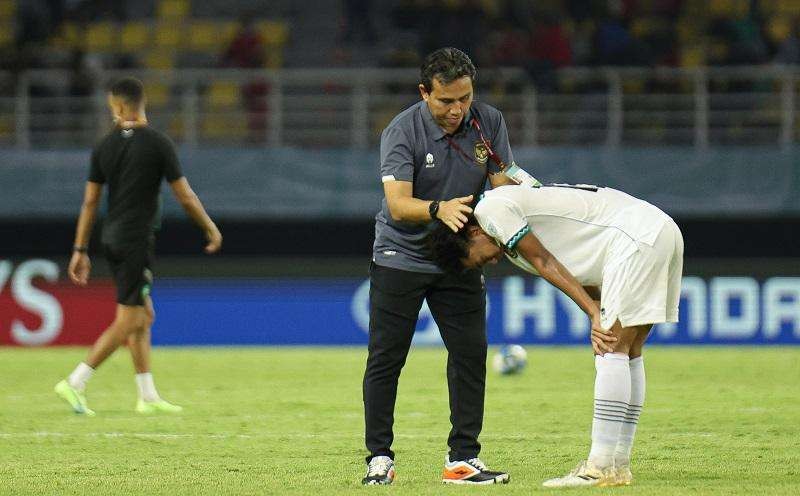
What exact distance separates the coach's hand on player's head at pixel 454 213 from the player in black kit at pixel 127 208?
3597mm

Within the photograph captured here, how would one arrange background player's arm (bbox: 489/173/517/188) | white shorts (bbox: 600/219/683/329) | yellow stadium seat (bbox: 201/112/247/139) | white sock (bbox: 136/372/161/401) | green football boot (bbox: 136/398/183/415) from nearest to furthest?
white shorts (bbox: 600/219/683/329)
background player's arm (bbox: 489/173/517/188)
green football boot (bbox: 136/398/183/415)
white sock (bbox: 136/372/161/401)
yellow stadium seat (bbox: 201/112/247/139)

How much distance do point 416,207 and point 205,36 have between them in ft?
42.9

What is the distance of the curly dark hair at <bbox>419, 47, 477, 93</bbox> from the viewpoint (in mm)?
5941

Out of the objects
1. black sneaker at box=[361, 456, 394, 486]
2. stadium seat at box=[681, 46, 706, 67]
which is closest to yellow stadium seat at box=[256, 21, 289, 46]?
stadium seat at box=[681, 46, 706, 67]

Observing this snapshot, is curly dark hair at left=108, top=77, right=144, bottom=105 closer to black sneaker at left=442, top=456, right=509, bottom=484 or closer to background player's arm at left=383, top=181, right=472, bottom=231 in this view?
background player's arm at left=383, top=181, right=472, bottom=231

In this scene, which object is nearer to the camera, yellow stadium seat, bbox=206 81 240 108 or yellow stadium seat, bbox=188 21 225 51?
yellow stadium seat, bbox=206 81 240 108

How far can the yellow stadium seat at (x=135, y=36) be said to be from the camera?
18422 millimetres

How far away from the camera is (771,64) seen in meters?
16.9

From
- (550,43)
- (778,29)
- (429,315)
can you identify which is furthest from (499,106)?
(778,29)

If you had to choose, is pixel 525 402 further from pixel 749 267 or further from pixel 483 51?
pixel 483 51

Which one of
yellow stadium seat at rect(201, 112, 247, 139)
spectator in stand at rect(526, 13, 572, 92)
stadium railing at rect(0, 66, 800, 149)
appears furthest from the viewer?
spectator in stand at rect(526, 13, 572, 92)

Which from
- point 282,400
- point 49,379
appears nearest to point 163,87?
point 49,379

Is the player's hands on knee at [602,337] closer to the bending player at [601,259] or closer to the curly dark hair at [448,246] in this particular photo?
the bending player at [601,259]

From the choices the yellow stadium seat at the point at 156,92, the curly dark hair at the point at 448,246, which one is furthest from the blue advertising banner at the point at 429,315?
the curly dark hair at the point at 448,246
